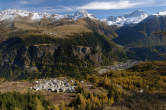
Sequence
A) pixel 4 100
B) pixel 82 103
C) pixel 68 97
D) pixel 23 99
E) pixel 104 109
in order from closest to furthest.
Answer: pixel 104 109, pixel 4 100, pixel 23 99, pixel 82 103, pixel 68 97

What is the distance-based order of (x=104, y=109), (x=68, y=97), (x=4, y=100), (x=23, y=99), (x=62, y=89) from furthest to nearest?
(x=62, y=89), (x=68, y=97), (x=23, y=99), (x=4, y=100), (x=104, y=109)

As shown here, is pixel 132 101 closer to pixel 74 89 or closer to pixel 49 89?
pixel 74 89

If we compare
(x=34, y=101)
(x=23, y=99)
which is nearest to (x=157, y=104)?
(x=34, y=101)

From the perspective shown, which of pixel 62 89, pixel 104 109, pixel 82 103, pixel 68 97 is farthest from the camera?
pixel 62 89

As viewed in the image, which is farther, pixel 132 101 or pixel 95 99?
pixel 95 99

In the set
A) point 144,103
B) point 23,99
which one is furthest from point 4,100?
point 144,103

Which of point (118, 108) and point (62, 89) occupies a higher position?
point (118, 108)

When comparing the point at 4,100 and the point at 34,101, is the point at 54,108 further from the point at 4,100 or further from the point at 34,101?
the point at 4,100

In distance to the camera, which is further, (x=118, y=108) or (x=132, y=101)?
(x=132, y=101)

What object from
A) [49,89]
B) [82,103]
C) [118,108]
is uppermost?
[118,108]
